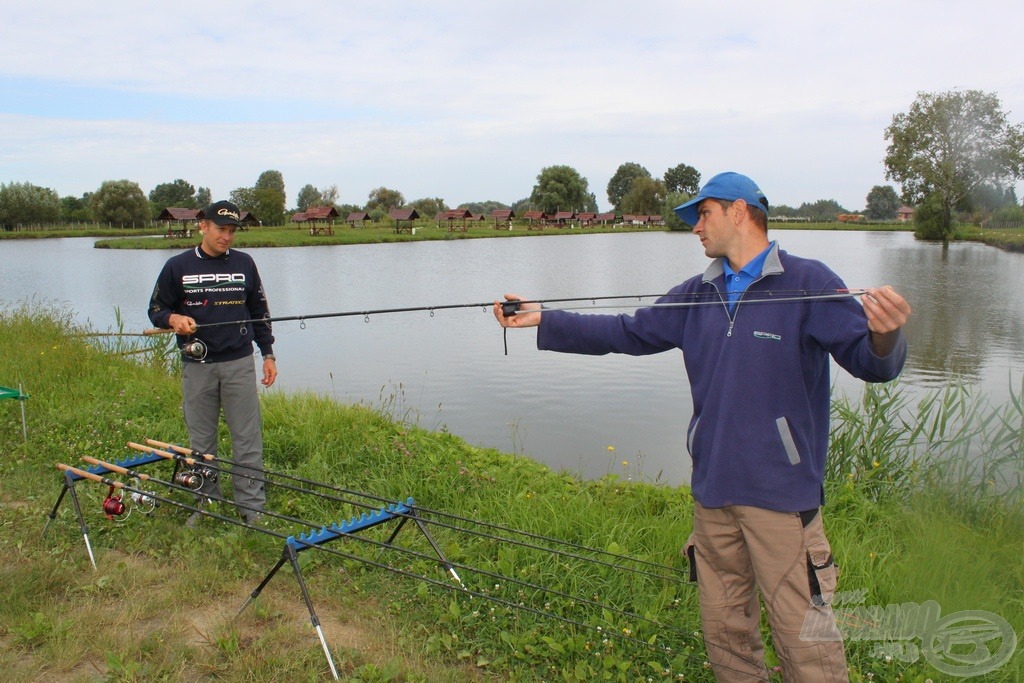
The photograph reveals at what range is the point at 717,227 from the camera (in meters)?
2.68

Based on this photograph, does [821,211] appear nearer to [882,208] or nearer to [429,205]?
[882,208]

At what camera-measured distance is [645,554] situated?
4027 mm

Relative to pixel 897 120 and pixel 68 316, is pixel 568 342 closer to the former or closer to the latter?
pixel 68 316

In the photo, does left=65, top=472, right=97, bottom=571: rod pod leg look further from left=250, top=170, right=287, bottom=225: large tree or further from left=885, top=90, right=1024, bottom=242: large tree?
left=250, top=170, right=287, bottom=225: large tree

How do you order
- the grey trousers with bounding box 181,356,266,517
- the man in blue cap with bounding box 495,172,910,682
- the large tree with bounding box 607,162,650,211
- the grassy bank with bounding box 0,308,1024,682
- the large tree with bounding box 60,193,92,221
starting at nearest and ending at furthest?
the man in blue cap with bounding box 495,172,910,682 < the grassy bank with bounding box 0,308,1024,682 < the grey trousers with bounding box 181,356,266,517 < the large tree with bounding box 60,193,92,221 < the large tree with bounding box 607,162,650,211

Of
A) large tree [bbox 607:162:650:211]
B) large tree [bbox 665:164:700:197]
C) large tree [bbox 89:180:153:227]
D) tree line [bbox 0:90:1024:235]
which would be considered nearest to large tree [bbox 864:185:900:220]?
tree line [bbox 0:90:1024:235]

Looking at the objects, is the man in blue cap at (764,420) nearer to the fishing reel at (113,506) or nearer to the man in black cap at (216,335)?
the man in black cap at (216,335)

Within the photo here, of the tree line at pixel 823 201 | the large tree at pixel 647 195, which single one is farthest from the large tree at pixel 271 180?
the large tree at pixel 647 195

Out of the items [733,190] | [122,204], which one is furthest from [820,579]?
[122,204]

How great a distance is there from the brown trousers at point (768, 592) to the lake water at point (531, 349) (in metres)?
3.53

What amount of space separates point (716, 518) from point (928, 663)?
125 centimetres

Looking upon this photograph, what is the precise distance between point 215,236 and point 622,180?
120075mm

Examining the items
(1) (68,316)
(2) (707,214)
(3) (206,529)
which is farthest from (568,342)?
(1) (68,316)

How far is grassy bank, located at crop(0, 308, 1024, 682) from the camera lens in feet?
10.2
